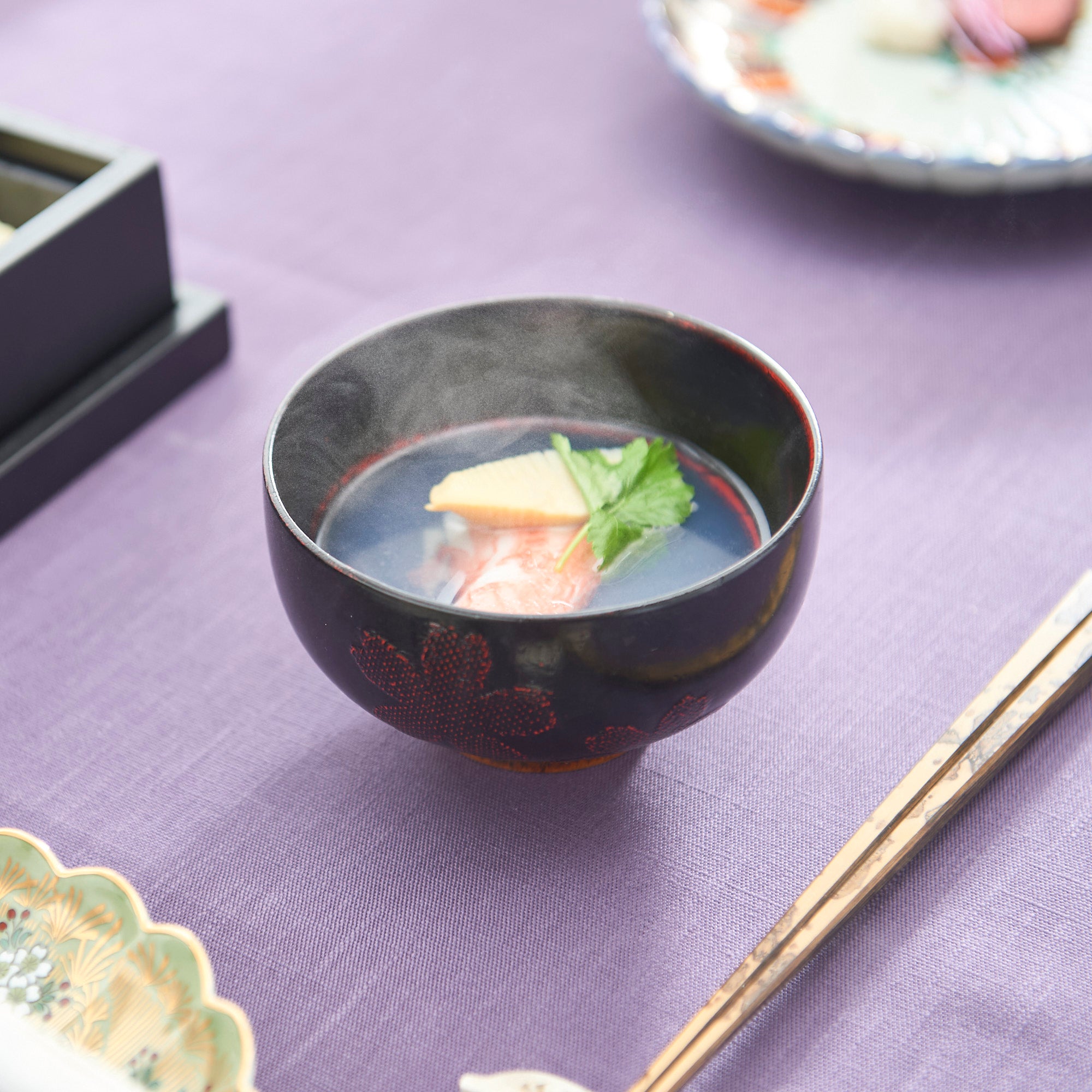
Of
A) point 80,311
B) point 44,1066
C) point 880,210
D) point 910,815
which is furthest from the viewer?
point 880,210

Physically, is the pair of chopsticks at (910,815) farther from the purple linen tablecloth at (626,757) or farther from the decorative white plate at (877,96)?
the decorative white plate at (877,96)

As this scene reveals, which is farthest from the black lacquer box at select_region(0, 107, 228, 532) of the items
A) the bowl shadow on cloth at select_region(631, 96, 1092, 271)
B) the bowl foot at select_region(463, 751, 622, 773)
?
the bowl shadow on cloth at select_region(631, 96, 1092, 271)

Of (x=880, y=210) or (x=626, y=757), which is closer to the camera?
(x=626, y=757)

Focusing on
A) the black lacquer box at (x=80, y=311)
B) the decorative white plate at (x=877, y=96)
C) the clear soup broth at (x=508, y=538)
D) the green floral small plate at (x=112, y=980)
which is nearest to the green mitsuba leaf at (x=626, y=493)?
the clear soup broth at (x=508, y=538)

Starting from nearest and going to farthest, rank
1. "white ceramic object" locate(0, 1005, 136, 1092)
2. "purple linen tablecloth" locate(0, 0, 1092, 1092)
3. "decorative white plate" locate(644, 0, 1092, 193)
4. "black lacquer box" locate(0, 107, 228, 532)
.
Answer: "white ceramic object" locate(0, 1005, 136, 1092)
"purple linen tablecloth" locate(0, 0, 1092, 1092)
"black lacquer box" locate(0, 107, 228, 532)
"decorative white plate" locate(644, 0, 1092, 193)

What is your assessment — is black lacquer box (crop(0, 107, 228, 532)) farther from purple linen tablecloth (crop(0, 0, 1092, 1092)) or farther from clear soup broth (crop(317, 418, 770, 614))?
clear soup broth (crop(317, 418, 770, 614))

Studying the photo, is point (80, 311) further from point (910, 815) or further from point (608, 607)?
point (910, 815)

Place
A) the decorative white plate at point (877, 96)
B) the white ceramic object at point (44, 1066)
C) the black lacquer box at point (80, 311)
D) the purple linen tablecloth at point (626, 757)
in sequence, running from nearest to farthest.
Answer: the white ceramic object at point (44, 1066) < the purple linen tablecloth at point (626, 757) < the black lacquer box at point (80, 311) < the decorative white plate at point (877, 96)

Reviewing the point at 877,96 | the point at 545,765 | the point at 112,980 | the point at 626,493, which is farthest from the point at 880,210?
the point at 112,980
